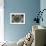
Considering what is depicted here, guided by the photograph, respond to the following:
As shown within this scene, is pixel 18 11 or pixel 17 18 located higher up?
pixel 18 11

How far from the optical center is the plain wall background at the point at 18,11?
5402 millimetres

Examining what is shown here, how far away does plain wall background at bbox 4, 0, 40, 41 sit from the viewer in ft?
17.7

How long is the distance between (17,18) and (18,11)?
0.29 meters

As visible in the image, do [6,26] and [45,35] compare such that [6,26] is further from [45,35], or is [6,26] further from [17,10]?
[45,35]

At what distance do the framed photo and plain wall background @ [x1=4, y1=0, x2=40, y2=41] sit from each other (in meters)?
0.12

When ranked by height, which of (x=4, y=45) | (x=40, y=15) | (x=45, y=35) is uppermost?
(x=40, y=15)

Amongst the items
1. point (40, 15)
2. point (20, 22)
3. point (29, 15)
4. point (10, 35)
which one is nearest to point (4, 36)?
point (10, 35)

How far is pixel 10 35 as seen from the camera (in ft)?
17.9

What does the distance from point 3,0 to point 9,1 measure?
25 cm

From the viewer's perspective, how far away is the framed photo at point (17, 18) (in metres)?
5.43

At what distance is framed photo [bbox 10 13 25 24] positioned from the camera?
5.43 meters

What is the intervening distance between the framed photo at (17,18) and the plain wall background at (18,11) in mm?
124

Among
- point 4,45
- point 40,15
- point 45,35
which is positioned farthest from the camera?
point 40,15

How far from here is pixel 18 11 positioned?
5410mm
